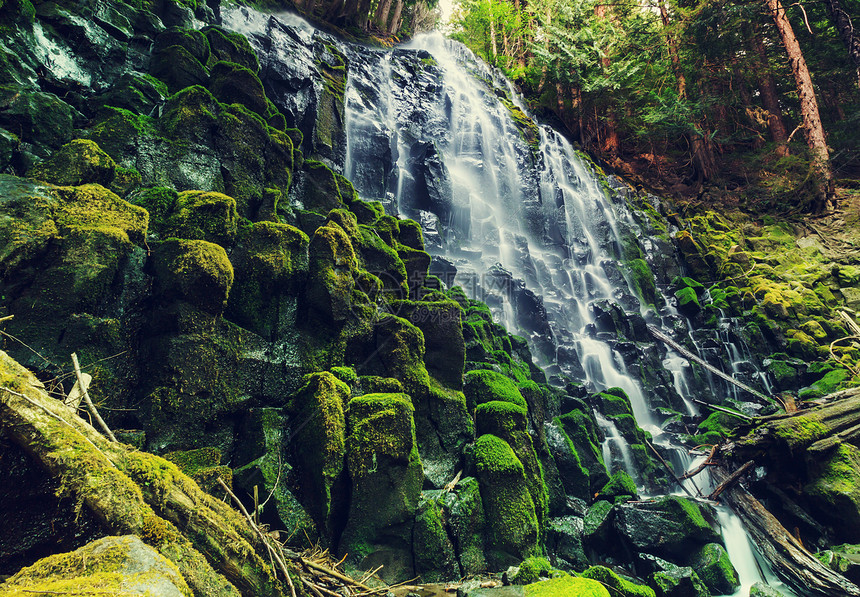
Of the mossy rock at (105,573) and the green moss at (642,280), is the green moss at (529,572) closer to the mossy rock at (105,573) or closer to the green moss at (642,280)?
the mossy rock at (105,573)

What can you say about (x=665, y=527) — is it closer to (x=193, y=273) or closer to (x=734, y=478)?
(x=734, y=478)

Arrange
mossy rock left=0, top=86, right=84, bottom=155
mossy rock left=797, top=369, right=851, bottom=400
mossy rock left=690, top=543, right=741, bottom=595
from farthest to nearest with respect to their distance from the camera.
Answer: mossy rock left=797, top=369, right=851, bottom=400
mossy rock left=690, top=543, right=741, bottom=595
mossy rock left=0, top=86, right=84, bottom=155

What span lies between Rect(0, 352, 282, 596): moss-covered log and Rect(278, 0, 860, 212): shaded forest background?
2183cm

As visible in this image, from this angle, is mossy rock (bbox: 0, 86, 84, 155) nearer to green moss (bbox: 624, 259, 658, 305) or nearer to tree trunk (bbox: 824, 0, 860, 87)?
green moss (bbox: 624, 259, 658, 305)

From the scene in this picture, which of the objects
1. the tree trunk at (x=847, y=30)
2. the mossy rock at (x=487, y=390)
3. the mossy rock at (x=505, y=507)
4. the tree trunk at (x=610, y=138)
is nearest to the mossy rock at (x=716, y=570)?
the mossy rock at (x=505, y=507)

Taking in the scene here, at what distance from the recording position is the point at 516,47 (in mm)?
30766

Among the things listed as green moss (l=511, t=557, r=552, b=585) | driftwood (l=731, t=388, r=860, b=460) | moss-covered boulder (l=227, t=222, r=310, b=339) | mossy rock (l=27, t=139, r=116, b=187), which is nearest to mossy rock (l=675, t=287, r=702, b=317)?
driftwood (l=731, t=388, r=860, b=460)

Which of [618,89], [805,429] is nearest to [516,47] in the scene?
[618,89]

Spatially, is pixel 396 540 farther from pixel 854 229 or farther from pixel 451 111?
pixel 854 229

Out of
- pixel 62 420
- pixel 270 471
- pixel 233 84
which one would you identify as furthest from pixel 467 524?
pixel 233 84

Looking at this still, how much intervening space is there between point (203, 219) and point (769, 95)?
28.2 metres

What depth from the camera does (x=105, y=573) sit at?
5.82ft

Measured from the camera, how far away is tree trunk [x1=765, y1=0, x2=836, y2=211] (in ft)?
58.1

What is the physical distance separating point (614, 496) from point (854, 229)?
19.2 meters
